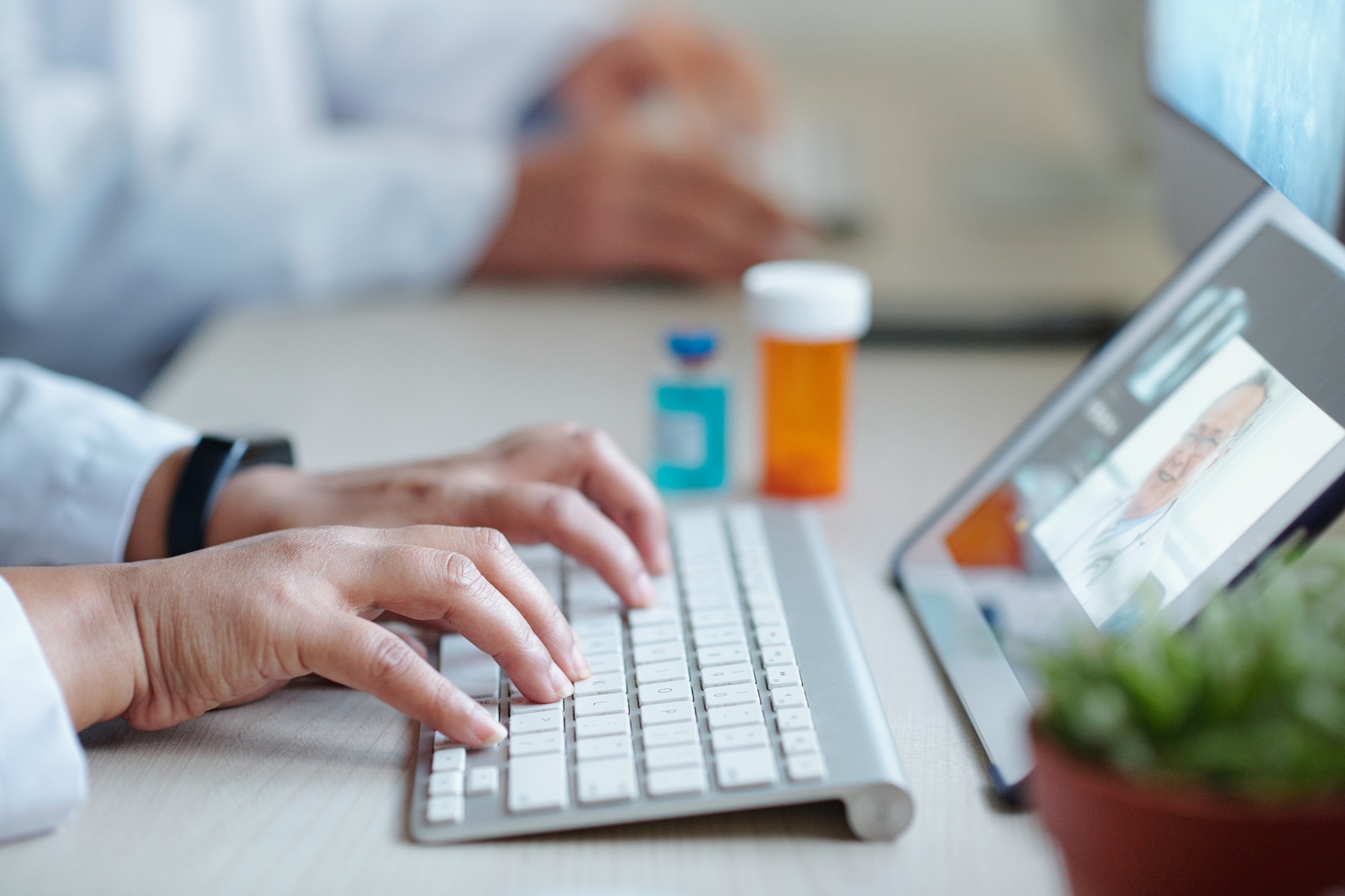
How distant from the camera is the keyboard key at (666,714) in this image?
436 mm

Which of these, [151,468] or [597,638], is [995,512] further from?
[151,468]

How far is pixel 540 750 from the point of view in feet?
1.39

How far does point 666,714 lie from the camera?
0.44m

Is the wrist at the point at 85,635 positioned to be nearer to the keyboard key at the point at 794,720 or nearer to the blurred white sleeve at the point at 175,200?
the keyboard key at the point at 794,720

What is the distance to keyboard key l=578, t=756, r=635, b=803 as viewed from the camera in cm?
40

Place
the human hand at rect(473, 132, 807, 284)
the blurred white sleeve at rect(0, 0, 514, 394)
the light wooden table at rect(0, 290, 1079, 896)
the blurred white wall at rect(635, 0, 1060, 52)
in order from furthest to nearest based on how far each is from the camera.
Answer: the blurred white wall at rect(635, 0, 1060, 52) < the human hand at rect(473, 132, 807, 284) < the blurred white sleeve at rect(0, 0, 514, 394) < the light wooden table at rect(0, 290, 1079, 896)

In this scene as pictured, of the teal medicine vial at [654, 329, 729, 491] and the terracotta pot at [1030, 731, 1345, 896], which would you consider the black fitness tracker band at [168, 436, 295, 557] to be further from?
the terracotta pot at [1030, 731, 1345, 896]

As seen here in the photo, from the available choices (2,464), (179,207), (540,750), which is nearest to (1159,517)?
(540,750)

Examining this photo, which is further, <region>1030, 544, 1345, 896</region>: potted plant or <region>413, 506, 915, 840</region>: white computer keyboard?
<region>413, 506, 915, 840</region>: white computer keyboard

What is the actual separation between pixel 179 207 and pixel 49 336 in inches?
6.6

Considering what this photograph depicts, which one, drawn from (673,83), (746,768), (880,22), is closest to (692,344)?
(746,768)

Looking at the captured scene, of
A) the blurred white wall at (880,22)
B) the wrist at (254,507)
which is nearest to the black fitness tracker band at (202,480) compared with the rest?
the wrist at (254,507)

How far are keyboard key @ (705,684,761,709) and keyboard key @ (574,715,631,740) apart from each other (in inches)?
1.2

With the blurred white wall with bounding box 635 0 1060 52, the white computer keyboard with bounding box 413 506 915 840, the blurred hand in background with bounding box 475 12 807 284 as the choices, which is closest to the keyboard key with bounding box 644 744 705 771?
the white computer keyboard with bounding box 413 506 915 840
